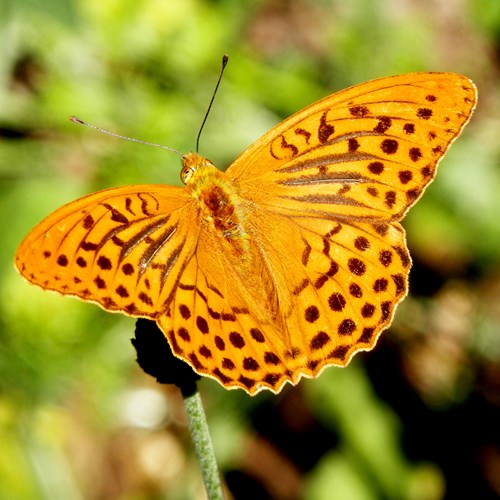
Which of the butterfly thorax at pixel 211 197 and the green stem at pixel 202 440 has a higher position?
the butterfly thorax at pixel 211 197

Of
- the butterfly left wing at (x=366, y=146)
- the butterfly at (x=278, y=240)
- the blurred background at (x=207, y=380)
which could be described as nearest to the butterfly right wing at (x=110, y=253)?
the butterfly at (x=278, y=240)

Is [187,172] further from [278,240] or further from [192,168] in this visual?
[278,240]

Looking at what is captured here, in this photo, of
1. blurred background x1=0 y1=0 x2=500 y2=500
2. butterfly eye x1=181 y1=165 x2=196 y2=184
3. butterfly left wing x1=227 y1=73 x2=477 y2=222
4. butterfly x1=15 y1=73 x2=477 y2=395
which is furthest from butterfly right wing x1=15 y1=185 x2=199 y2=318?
blurred background x1=0 y1=0 x2=500 y2=500

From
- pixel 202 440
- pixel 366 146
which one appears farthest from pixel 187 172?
pixel 202 440

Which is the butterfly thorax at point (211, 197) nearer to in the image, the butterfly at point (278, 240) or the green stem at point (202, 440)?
the butterfly at point (278, 240)

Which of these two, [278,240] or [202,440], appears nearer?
[202,440]

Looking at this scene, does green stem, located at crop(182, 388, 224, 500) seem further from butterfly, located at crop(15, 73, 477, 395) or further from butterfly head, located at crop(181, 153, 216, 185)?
butterfly head, located at crop(181, 153, 216, 185)

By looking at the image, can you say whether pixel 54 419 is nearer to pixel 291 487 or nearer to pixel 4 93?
pixel 291 487
